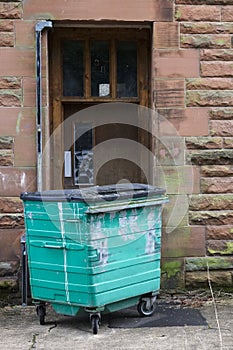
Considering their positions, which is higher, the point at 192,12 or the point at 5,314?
the point at 192,12

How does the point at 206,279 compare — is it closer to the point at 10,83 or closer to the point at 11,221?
the point at 11,221

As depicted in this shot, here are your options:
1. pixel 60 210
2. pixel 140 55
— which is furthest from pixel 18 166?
pixel 140 55

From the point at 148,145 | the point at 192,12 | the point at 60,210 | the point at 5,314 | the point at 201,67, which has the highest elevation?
the point at 192,12

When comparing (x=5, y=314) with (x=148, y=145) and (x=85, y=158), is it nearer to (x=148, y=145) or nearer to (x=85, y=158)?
(x=85, y=158)

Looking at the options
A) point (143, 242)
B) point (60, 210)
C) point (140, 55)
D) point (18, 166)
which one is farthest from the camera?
point (140, 55)

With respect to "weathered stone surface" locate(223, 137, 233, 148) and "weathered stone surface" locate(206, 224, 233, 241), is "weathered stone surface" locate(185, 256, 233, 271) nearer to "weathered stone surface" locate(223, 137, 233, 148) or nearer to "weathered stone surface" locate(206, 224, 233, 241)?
"weathered stone surface" locate(206, 224, 233, 241)

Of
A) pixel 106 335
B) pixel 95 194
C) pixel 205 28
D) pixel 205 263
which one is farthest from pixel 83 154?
pixel 106 335

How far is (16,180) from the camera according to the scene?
284 inches

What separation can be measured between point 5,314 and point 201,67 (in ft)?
12.0

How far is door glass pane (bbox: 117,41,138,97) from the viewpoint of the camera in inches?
302

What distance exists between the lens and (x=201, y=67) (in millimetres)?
7352

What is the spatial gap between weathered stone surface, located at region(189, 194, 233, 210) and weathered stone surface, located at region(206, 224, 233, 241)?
240 mm

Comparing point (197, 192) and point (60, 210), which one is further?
point (197, 192)

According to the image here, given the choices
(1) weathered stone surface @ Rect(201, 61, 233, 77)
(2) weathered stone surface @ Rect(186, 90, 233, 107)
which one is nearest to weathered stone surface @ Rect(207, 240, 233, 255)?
(2) weathered stone surface @ Rect(186, 90, 233, 107)
